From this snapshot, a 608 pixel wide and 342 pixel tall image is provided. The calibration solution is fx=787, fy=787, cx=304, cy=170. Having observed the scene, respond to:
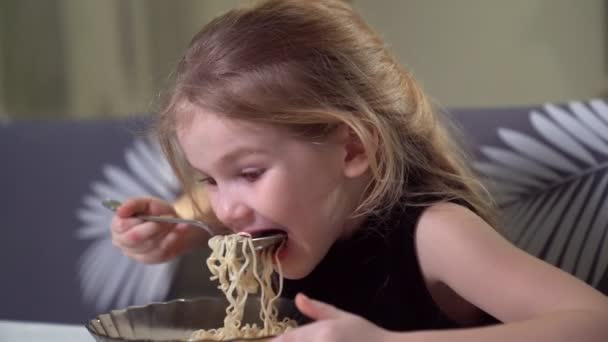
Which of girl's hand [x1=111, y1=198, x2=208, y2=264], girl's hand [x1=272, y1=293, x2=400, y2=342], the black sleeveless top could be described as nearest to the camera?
girl's hand [x1=272, y1=293, x2=400, y2=342]

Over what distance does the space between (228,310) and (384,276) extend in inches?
8.4

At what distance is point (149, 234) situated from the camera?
1.32 metres

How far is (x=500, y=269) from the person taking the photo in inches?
33.7

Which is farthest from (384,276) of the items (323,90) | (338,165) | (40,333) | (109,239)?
(109,239)

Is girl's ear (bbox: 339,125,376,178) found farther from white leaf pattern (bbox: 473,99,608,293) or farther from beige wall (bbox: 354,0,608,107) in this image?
beige wall (bbox: 354,0,608,107)

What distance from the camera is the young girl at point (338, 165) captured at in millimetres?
958

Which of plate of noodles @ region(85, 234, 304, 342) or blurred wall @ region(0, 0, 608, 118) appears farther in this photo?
blurred wall @ region(0, 0, 608, 118)

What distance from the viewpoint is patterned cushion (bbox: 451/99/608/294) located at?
3.90ft

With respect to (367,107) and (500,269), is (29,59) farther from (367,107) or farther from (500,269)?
(500,269)

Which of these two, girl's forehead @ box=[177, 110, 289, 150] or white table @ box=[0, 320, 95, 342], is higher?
girl's forehead @ box=[177, 110, 289, 150]

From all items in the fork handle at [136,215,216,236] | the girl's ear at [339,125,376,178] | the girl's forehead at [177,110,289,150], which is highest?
the girl's forehead at [177,110,289,150]

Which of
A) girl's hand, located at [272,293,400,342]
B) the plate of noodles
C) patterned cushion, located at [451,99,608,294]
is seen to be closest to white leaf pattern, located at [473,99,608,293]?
patterned cushion, located at [451,99,608,294]

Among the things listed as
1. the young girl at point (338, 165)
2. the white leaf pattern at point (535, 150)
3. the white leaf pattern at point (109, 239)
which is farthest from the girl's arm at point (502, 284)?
the white leaf pattern at point (109, 239)

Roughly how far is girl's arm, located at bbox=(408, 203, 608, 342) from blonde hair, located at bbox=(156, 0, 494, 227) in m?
0.08
